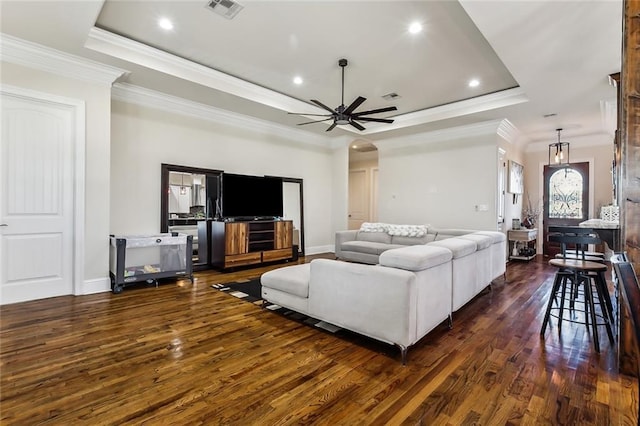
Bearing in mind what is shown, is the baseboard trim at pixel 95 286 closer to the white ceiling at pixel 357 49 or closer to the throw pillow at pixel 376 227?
the white ceiling at pixel 357 49

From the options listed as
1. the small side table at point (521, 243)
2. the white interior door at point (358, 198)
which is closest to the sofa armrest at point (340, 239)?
the small side table at point (521, 243)

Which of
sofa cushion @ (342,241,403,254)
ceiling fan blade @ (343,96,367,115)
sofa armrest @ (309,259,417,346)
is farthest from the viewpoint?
sofa cushion @ (342,241,403,254)

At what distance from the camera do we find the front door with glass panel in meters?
7.32

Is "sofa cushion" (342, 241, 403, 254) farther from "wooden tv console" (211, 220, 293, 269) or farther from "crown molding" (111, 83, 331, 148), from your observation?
"crown molding" (111, 83, 331, 148)

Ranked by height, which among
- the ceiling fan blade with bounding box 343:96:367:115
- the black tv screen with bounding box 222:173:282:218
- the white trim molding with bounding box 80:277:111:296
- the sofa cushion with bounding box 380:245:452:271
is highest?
the ceiling fan blade with bounding box 343:96:367:115

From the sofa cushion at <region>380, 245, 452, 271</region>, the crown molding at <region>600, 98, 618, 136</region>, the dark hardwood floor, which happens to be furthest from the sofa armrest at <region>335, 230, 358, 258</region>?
the crown molding at <region>600, 98, 618, 136</region>

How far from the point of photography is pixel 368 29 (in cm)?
339

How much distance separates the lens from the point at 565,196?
753 centimetres

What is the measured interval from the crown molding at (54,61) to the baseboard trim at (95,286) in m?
2.55

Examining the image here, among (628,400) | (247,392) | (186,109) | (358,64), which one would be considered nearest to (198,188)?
(186,109)

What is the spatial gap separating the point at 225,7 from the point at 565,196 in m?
8.37

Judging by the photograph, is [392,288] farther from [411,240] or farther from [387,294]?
[411,240]

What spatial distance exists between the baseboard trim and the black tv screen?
2.10 metres

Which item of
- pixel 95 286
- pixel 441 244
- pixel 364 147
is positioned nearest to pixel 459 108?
pixel 441 244
